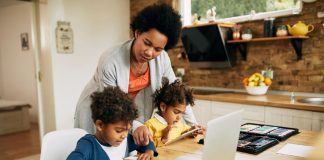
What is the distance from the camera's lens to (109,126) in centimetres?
121

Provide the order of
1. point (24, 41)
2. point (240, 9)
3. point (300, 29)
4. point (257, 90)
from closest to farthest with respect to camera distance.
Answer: point (300, 29), point (257, 90), point (240, 9), point (24, 41)

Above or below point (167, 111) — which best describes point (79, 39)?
above

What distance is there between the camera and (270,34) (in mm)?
2949

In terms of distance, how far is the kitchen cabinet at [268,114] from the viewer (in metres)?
2.32

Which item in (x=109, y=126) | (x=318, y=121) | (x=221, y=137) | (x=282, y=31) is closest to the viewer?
(x=221, y=137)

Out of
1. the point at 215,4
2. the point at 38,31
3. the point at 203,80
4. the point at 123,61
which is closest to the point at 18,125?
the point at 38,31

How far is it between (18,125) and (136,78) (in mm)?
4078

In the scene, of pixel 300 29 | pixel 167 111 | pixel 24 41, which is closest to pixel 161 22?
pixel 167 111

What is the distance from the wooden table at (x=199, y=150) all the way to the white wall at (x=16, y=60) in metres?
4.65

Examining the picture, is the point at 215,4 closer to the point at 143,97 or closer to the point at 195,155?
the point at 143,97

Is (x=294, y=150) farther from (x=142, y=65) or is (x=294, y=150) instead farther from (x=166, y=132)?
(x=142, y=65)

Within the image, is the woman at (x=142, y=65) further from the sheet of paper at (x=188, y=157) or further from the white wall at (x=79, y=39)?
the white wall at (x=79, y=39)

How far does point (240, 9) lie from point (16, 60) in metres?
4.64

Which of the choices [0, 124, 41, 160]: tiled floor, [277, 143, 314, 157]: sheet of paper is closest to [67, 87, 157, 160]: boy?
[277, 143, 314, 157]: sheet of paper
